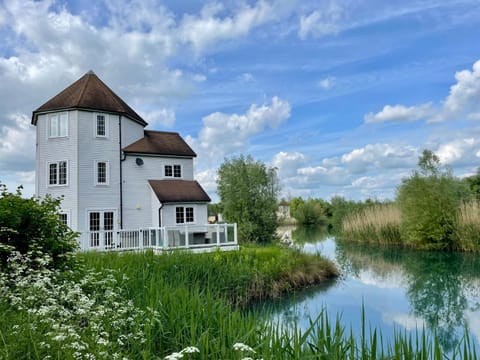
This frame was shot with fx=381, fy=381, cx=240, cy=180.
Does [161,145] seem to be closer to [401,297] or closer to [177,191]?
[177,191]

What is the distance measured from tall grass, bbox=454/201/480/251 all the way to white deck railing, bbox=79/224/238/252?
1254 cm

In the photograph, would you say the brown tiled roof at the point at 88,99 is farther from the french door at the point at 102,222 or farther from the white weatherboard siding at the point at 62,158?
the french door at the point at 102,222

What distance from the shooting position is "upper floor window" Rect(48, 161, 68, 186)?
64.2 feet

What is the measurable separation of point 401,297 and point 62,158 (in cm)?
1687

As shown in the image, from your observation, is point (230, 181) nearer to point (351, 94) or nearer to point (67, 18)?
point (351, 94)

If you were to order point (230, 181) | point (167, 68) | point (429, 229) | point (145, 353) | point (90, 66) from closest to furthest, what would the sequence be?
point (145, 353), point (167, 68), point (429, 229), point (90, 66), point (230, 181)

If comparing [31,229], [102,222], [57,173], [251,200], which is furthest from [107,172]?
[31,229]

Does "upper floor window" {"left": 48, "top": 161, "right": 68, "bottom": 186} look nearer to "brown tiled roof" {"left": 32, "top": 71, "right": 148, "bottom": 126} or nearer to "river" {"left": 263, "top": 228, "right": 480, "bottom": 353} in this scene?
"brown tiled roof" {"left": 32, "top": 71, "right": 148, "bottom": 126}

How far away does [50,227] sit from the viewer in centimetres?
603

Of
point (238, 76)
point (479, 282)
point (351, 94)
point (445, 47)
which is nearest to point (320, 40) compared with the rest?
point (351, 94)

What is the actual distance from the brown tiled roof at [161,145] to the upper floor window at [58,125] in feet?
10.4

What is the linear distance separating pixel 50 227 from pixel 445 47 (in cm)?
1323

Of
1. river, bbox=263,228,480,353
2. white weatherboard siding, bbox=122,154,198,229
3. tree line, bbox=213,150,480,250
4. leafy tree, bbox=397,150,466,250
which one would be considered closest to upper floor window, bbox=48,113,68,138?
white weatherboard siding, bbox=122,154,198,229

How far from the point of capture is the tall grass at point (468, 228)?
65.4 ft
